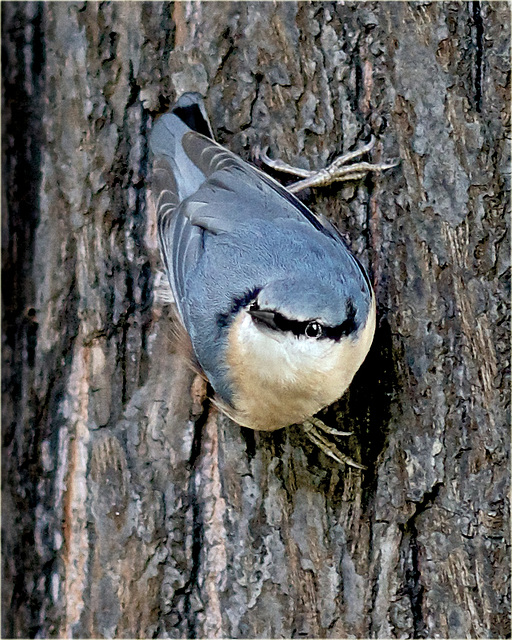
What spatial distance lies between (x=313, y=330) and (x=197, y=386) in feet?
1.54

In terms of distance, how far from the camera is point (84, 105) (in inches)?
70.6

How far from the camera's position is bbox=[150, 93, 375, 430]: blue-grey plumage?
4.71 ft

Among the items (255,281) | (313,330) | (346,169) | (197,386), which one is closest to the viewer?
(313,330)

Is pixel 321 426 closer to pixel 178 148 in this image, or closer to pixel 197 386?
pixel 197 386

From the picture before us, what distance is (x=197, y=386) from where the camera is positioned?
5.83ft

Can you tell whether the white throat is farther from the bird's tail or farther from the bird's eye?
the bird's tail

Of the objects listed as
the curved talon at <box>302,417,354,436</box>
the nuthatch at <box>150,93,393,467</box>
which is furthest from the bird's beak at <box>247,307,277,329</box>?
the curved talon at <box>302,417,354,436</box>

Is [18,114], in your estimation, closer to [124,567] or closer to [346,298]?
[346,298]

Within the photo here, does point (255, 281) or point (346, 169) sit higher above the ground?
point (346, 169)

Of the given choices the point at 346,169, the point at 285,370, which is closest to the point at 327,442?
the point at 285,370

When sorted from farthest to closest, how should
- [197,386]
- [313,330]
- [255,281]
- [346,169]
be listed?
[197,386], [346,169], [255,281], [313,330]

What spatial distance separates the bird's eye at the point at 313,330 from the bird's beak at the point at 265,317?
0.22 feet

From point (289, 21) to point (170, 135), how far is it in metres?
0.38

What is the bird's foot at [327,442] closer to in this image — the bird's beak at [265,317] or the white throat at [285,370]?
the white throat at [285,370]
